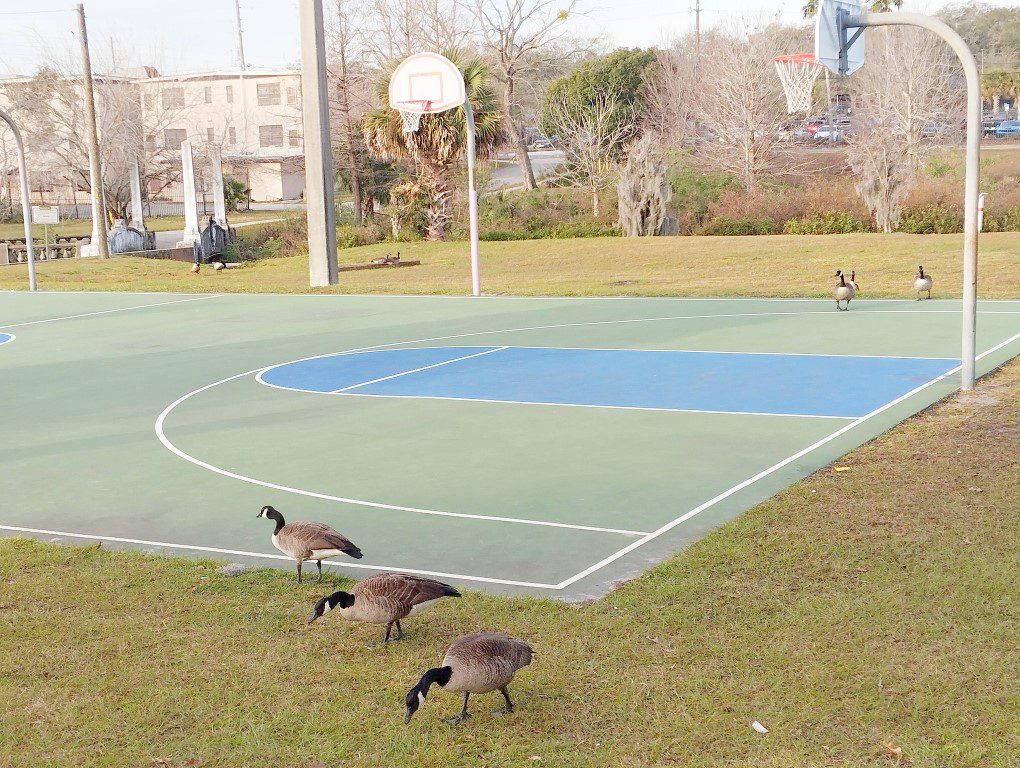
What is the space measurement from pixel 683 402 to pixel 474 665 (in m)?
8.32

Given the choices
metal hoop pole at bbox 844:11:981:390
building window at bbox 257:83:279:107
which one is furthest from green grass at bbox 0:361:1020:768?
building window at bbox 257:83:279:107

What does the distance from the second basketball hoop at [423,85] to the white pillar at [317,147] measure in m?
2.13

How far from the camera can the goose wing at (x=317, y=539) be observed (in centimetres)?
734

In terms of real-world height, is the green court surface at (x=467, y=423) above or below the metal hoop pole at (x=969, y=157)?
below

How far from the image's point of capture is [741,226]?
1576 inches

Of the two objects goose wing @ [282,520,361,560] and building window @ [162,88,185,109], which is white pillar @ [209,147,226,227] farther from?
goose wing @ [282,520,361,560]

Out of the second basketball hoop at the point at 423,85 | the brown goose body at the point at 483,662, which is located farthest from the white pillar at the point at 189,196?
the brown goose body at the point at 483,662

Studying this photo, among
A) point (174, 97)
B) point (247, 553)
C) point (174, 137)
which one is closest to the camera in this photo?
point (247, 553)

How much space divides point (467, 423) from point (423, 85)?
17115 millimetres

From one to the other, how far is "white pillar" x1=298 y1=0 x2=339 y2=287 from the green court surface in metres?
7.32

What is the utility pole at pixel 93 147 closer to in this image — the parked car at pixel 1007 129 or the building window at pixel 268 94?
the building window at pixel 268 94

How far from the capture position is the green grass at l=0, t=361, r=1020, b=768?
5379 millimetres

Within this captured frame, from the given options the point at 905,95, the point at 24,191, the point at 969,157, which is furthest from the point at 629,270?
the point at 905,95

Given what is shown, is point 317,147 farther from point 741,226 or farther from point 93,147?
point 741,226
